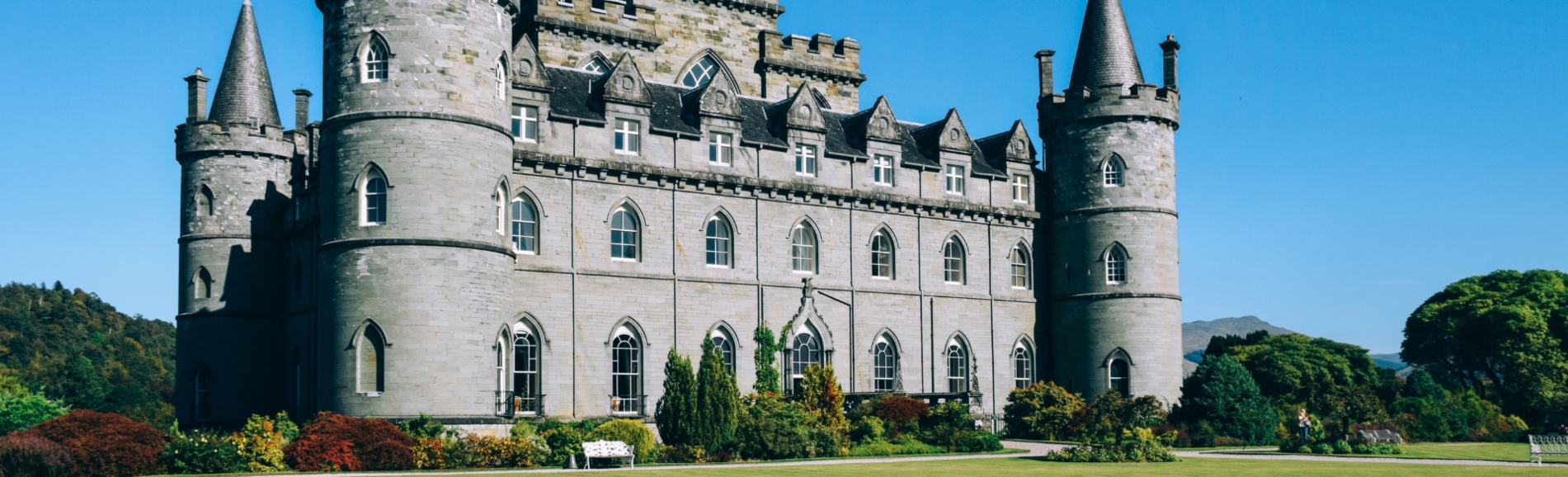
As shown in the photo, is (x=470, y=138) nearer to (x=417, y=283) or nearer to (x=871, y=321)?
(x=417, y=283)

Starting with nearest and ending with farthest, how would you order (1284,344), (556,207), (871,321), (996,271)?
(556,207)
(871,321)
(996,271)
(1284,344)

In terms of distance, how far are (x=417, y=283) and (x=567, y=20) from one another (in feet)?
48.4

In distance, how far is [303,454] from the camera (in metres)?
30.5

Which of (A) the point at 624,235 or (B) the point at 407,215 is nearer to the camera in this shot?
(B) the point at 407,215

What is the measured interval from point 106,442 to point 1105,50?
32.0 metres

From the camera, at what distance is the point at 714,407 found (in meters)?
34.6

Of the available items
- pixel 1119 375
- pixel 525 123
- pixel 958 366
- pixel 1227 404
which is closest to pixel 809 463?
pixel 525 123

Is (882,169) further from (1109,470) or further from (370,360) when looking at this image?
(1109,470)

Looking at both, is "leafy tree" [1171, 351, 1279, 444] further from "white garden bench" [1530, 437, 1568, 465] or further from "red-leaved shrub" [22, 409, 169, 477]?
"red-leaved shrub" [22, 409, 169, 477]

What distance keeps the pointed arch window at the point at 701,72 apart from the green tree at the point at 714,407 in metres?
17.9

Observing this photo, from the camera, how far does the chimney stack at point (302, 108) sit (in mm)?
47625

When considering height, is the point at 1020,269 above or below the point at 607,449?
above

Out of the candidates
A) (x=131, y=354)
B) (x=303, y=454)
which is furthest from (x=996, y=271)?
(x=131, y=354)

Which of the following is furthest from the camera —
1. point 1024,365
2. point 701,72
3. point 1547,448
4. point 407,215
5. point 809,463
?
point 701,72
